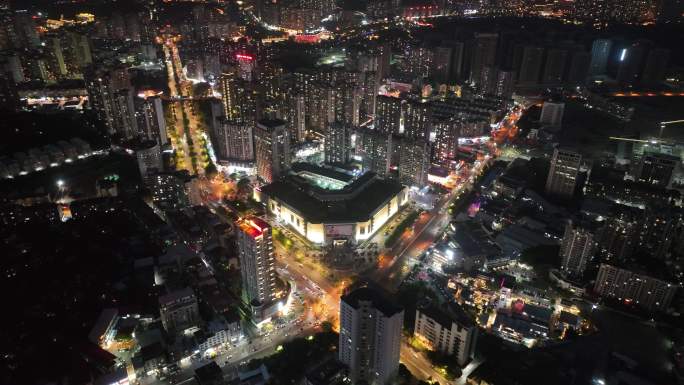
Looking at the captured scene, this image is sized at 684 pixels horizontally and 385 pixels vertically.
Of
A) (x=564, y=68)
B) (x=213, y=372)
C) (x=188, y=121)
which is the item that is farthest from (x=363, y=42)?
(x=213, y=372)

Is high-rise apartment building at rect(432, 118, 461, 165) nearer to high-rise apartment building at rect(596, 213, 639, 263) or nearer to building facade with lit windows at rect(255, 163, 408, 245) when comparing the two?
building facade with lit windows at rect(255, 163, 408, 245)

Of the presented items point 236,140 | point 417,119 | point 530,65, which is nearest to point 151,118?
point 236,140

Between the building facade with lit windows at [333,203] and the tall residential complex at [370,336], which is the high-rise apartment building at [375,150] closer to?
the building facade with lit windows at [333,203]

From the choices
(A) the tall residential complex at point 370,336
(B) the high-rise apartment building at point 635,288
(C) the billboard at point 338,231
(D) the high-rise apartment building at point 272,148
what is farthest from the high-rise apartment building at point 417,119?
(A) the tall residential complex at point 370,336

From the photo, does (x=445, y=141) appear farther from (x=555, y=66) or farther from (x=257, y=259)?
(x=555, y=66)

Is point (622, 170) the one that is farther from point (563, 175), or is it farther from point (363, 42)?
point (363, 42)

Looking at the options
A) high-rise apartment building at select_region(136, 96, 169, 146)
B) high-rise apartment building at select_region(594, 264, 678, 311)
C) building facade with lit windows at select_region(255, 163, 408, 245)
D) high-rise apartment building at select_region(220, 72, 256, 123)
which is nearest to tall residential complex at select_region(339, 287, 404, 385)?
building facade with lit windows at select_region(255, 163, 408, 245)
